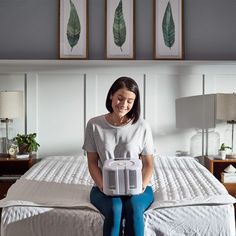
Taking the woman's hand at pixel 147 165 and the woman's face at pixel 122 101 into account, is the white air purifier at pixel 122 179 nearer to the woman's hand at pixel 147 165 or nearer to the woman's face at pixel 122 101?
the woman's hand at pixel 147 165

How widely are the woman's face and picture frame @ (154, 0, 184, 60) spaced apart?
6.28 ft

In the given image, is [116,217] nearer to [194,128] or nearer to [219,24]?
[194,128]

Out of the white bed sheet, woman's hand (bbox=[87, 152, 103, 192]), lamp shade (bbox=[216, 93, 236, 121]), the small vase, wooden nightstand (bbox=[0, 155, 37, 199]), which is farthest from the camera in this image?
the small vase

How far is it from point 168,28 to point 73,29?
2.91 feet

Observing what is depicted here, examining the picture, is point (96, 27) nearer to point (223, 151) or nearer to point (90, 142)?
point (223, 151)

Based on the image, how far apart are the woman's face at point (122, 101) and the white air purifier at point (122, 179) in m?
0.31

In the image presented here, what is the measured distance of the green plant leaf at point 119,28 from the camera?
4.24 metres

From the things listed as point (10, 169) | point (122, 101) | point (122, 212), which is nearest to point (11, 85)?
point (10, 169)

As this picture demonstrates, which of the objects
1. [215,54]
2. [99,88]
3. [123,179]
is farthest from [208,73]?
[123,179]

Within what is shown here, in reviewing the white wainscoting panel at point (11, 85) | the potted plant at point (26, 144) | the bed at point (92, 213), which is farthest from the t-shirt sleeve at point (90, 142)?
the white wainscoting panel at point (11, 85)

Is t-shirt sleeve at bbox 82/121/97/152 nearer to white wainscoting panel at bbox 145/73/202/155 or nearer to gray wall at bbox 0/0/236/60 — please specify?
white wainscoting panel at bbox 145/73/202/155

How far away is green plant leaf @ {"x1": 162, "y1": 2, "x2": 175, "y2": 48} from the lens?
4.26m

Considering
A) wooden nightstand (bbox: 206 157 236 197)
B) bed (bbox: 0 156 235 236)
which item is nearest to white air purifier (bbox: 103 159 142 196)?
bed (bbox: 0 156 235 236)

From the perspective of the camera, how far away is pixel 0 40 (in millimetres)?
4285
